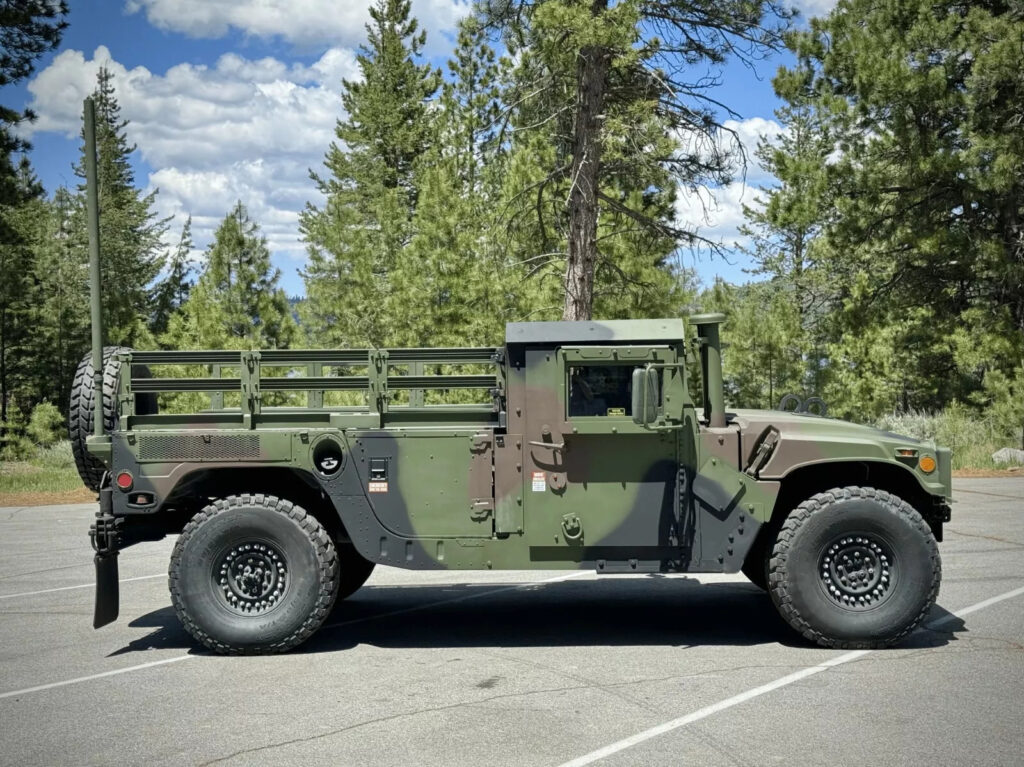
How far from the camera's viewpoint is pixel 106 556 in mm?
7055

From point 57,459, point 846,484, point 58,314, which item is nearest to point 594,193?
point 846,484

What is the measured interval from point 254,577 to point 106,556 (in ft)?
3.35

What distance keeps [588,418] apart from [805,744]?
250 cm

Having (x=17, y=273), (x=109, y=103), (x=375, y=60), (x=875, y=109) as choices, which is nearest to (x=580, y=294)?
(x=875, y=109)

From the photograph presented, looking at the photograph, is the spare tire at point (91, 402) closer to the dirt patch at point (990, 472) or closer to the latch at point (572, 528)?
the latch at point (572, 528)

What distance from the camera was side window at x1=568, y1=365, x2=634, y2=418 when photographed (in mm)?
6848

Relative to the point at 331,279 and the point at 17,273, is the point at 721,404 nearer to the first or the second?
the point at 17,273

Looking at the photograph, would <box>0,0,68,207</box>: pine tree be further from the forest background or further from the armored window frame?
the armored window frame

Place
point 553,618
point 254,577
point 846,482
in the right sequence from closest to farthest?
point 254,577
point 846,482
point 553,618

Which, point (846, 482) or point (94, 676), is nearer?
point (94, 676)

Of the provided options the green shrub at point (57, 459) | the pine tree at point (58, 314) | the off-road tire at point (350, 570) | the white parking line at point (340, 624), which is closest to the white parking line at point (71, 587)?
the off-road tire at point (350, 570)

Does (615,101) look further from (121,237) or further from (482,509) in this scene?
(121,237)

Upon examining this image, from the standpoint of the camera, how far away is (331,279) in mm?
41188

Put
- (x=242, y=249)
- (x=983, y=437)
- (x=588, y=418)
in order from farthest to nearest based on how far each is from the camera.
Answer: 1. (x=242, y=249)
2. (x=983, y=437)
3. (x=588, y=418)
